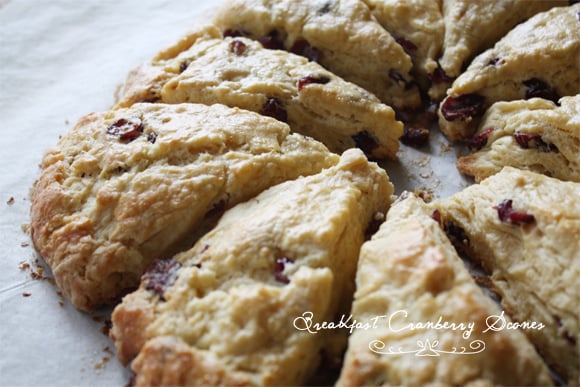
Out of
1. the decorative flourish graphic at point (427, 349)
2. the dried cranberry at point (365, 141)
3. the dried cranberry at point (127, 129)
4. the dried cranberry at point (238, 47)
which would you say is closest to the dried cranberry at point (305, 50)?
the dried cranberry at point (238, 47)

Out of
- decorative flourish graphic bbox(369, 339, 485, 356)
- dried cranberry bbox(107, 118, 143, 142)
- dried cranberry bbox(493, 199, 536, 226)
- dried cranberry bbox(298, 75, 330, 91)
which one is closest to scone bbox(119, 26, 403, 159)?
dried cranberry bbox(298, 75, 330, 91)

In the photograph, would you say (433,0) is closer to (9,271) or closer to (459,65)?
(459,65)

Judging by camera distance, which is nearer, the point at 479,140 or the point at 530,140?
the point at 530,140

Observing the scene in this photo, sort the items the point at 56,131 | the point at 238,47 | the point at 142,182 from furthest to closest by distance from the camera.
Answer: the point at 56,131 < the point at 238,47 < the point at 142,182

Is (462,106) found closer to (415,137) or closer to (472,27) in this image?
(415,137)

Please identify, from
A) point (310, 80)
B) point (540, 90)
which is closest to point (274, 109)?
point (310, 80)

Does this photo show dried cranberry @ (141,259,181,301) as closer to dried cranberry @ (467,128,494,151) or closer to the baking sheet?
the baking sheet

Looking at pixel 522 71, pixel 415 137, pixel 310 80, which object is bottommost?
pixel 415 137
